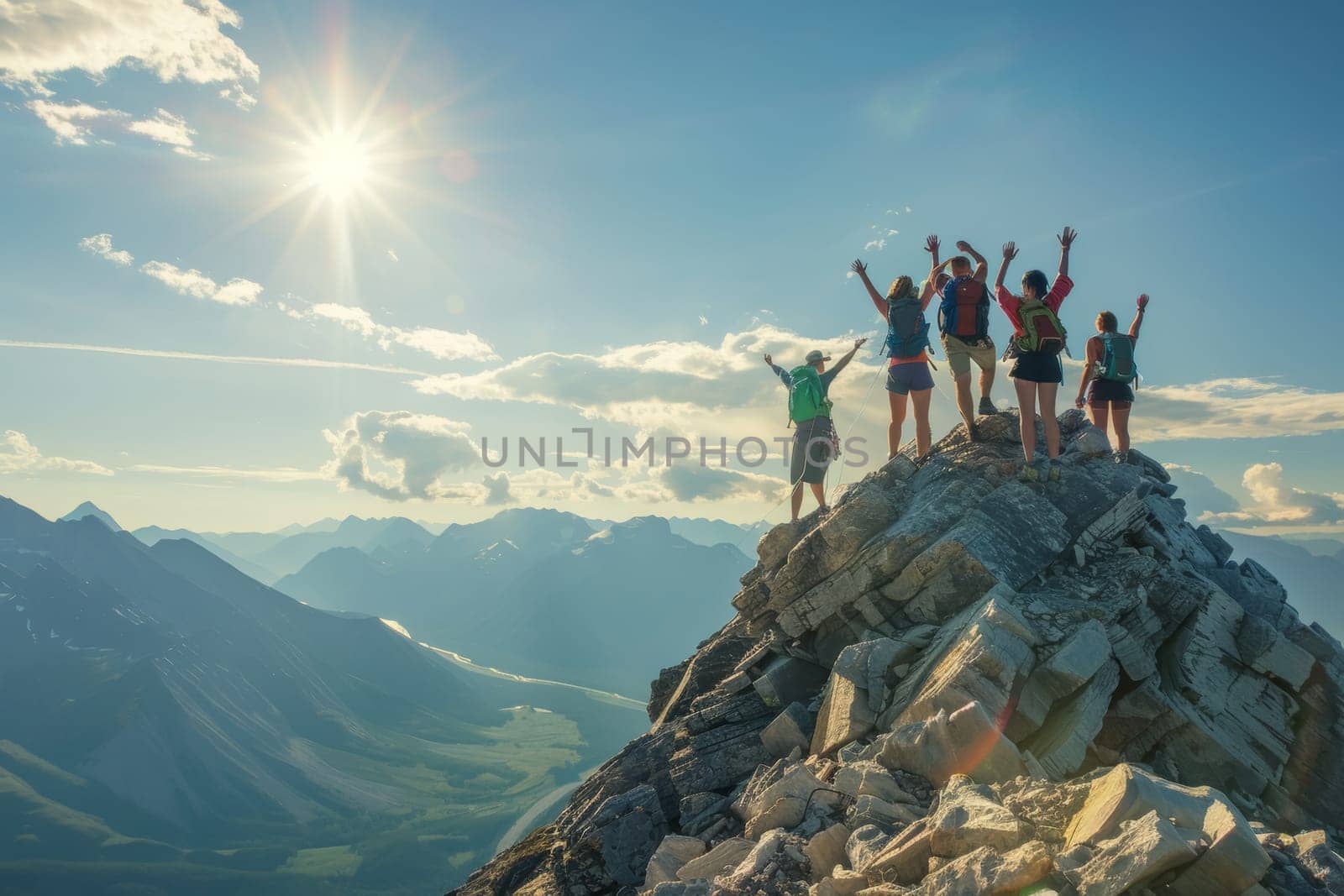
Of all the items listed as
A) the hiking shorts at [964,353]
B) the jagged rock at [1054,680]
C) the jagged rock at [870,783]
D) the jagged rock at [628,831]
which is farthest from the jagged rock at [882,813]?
the hiking shorts at [964,353]

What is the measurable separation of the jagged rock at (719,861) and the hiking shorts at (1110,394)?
21.1 metres

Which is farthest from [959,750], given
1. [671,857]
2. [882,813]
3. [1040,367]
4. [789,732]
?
[1040,367]

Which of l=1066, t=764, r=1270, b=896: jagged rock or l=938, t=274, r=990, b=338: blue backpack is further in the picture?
l=938, t=274, r=990, b=338: blue backpack

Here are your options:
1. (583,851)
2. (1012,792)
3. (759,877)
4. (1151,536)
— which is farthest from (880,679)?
(1151,536)

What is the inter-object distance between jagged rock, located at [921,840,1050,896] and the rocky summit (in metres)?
0.03

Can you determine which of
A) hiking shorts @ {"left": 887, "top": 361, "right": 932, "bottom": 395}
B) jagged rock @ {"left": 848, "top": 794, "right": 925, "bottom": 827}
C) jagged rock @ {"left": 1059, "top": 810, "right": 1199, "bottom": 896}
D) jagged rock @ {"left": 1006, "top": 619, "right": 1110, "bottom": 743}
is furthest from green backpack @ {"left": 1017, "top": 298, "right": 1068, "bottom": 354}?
jagged rock @ {"left": 1059, "top": 810, "right": 1199, "bottom": 896}

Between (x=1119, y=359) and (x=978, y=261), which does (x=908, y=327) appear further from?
(x=1119, y=359)

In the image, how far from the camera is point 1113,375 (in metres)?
25.2

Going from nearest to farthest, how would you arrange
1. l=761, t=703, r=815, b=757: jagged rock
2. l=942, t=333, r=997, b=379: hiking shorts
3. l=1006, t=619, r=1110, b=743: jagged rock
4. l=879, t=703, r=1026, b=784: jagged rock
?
l=879, t=703, r=1026, b=784: jagged rock → l=1006, t=619, r=1110, b=743: jagged rock → l=761, t=703, r=815, b=757: jagged rock → l=942, t=333, r=997, b=379: hiking shorts

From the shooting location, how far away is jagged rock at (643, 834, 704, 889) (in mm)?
14555

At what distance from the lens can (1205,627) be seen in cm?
1847

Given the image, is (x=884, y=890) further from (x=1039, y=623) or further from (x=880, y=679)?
(x=1039, y=623)

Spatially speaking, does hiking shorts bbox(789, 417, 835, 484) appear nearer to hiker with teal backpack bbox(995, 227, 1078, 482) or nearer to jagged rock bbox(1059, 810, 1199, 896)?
hiker with teal backpack bbox(995, 227, 1078, 482)

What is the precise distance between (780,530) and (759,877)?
14.7m
